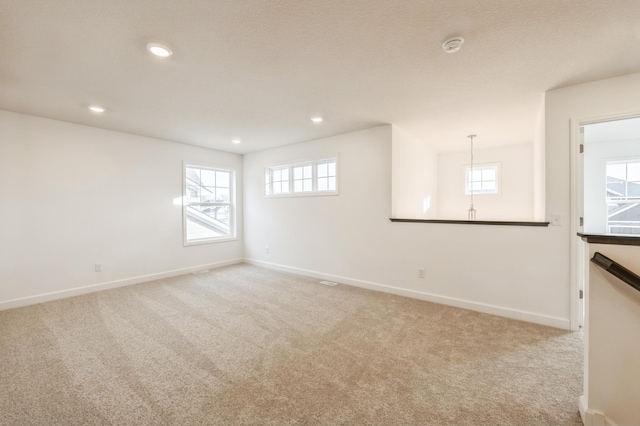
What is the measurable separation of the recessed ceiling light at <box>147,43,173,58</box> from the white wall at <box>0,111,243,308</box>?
282 centimetres

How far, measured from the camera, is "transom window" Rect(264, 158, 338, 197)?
15.3 feet

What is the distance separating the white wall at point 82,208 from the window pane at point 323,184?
98.4 inches

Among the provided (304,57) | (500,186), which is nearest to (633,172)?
(500,186)

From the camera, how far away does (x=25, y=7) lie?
5.28 feet

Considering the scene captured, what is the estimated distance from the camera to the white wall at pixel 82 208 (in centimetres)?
339

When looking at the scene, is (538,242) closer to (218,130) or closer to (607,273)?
(607,273)

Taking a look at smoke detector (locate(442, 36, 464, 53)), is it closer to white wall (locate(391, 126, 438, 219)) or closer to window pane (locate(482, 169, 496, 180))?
white wall (locate(391, 126, 438, 219))

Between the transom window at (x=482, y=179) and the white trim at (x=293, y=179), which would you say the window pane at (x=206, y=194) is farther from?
the transom window at (x=482, y=179)

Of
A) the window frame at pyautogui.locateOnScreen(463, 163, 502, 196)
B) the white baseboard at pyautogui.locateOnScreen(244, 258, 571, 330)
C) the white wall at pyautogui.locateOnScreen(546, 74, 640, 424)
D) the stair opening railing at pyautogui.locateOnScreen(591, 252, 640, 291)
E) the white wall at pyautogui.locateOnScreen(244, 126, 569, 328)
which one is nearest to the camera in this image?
the stair opening railing at pyautogui.locateOnScreen(591, 252, 640, 291)

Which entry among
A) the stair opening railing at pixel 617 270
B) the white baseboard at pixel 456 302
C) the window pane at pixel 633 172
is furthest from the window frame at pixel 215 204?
the window pane at pixel 633 172

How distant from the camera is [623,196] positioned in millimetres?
4922

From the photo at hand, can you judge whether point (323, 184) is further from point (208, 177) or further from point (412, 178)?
point (208, 177)

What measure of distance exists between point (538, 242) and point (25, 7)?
458 cm

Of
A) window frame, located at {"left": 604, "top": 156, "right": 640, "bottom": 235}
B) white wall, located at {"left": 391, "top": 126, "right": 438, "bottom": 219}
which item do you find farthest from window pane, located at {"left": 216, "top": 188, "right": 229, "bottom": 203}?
window frame, located at {"left": 604, "top": 156, "right": 640, "bottom": 235}
